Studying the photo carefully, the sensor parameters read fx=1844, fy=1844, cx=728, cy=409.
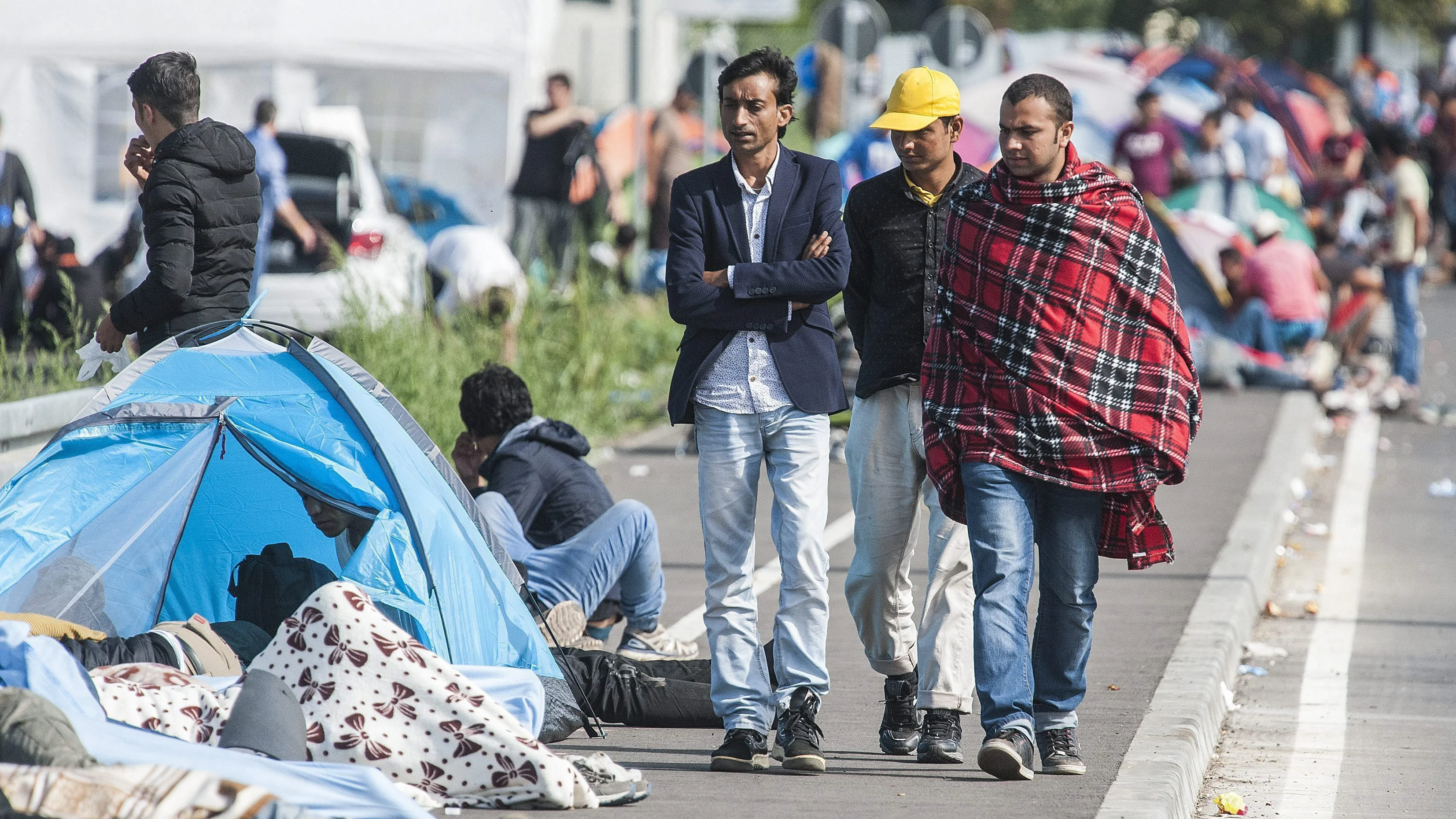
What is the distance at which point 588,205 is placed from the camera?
55.5 ft

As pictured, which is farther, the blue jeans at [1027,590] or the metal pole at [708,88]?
the metal pole at [708,88]

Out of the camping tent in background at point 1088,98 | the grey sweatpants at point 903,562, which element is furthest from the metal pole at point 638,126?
the grey sweatpants at point 903,562

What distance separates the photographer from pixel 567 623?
6.12m

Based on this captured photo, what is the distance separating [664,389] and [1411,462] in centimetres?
536

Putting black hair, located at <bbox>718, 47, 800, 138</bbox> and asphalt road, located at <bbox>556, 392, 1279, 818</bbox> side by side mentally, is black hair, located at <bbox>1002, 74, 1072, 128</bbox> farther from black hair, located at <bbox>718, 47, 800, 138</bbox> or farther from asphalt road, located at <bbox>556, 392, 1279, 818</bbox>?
asphalt road, located at <bbox>556, 392, 1279, 818</bbox>

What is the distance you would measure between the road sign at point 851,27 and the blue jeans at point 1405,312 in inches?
212

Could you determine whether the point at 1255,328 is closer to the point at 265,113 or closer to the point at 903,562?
the point at 265,113

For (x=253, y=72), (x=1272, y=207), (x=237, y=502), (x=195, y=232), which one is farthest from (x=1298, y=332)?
(x=237, y=502)

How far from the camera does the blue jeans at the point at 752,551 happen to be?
5.03m

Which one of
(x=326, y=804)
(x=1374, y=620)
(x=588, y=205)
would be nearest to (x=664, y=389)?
(x=588, y=205)

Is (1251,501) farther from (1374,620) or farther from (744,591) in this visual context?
(744,591)

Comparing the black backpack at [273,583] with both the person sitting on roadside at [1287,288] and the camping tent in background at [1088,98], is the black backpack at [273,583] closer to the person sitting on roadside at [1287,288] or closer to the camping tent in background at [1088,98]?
the person sitting on roadside at [1287,288]

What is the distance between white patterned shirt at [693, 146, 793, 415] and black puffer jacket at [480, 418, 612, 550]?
5.43 ft

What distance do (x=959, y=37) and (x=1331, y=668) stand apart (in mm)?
12223
